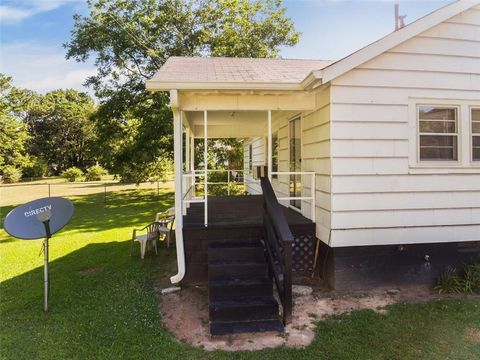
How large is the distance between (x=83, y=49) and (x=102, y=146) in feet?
16.1

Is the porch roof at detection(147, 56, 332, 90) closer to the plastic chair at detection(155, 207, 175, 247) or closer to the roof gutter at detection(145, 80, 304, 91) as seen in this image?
the roof gutter at detection(145, 80, 304, 91)

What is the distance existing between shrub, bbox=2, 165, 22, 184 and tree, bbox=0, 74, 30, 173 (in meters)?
0.33

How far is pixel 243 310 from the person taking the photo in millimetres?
3848

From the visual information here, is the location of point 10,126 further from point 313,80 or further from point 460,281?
point 460,281

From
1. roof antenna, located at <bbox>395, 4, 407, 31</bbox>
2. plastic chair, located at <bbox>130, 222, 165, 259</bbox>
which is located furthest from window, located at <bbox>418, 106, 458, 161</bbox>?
plastic chair, located at <bbox>130, 222, 165, 259</bbox>

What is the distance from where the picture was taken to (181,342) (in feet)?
11.7

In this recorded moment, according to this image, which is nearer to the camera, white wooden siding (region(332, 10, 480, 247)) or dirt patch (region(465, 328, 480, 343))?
dirt patch (region(465, 328, 480, 343))

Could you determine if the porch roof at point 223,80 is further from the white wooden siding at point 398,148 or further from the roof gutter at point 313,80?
the white wooden siding at point 398,148

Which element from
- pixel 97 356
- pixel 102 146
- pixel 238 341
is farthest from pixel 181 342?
pixel 102 146

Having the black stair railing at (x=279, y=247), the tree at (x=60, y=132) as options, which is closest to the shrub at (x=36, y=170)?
the tree at (x=60, y=132)

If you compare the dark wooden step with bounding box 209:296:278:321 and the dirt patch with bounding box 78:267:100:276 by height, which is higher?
the dark wooden step with bounding box 209:296:278:321

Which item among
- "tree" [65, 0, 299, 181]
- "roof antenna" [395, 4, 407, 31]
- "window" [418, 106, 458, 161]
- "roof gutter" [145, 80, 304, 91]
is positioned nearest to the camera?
"roof gutter" [145, 80, 304, 91]

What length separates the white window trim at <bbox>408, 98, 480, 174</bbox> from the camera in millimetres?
4918

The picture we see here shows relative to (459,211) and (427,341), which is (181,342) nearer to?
Answer: (427,341)
